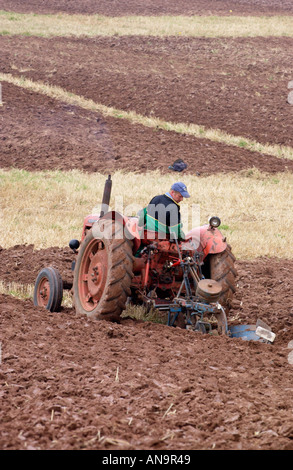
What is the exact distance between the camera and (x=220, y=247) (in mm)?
7359

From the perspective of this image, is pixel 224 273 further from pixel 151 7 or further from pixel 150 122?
pixel 151 7

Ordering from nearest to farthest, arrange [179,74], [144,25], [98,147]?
[98,147] < [179,74] < [144,25]

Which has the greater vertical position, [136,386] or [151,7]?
[151,7]

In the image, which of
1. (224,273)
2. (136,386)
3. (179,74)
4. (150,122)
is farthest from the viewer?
(179,74)

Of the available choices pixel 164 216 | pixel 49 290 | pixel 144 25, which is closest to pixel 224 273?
pixel 164 216

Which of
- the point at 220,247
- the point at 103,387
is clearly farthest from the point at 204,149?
the point at 103,387

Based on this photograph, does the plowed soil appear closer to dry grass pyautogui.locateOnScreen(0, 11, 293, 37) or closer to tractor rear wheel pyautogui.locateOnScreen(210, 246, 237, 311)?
tractor rear wheel pyautogui.locateOnScreen(210, 246, 237, 311)

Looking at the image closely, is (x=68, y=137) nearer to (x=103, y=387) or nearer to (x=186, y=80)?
(x=186, y=80)

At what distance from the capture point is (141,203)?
47.4ft

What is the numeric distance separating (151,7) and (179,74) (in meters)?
16.3

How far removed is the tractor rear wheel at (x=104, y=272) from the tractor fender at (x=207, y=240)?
2.97 ft

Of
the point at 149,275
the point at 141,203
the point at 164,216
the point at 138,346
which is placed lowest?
the point at 138,346

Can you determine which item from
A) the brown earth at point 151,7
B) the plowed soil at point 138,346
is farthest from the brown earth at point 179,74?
the brown earth at point 151,7

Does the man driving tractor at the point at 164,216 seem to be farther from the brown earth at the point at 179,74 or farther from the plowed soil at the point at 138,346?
the brown earth at the point at 179,74
